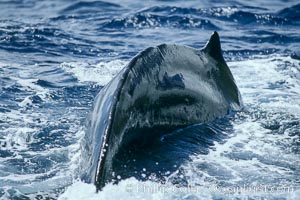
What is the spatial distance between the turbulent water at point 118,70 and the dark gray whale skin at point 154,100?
0.21m

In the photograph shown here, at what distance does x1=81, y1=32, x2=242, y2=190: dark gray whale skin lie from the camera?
5418 mm

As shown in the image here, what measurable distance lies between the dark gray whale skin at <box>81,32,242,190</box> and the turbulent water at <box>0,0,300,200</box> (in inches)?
8.4

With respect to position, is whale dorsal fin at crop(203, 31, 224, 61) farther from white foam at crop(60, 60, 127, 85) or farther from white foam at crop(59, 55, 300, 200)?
white foam at crop(60, 60, 127, 85)

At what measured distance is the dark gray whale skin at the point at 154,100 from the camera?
17.8 feet

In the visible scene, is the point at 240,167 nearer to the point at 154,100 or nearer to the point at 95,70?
the point at 154,100

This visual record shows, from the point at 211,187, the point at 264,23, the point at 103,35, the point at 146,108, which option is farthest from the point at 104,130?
the point at 264,23

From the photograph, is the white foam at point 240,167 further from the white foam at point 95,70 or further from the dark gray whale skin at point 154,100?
the white foam at point 95,70

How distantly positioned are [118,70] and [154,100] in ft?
22.7

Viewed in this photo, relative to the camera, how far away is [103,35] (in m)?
18.0

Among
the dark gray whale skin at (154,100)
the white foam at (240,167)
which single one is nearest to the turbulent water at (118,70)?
the white foam at (240,167)

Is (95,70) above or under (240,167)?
above

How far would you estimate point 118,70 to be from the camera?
43.4 ft

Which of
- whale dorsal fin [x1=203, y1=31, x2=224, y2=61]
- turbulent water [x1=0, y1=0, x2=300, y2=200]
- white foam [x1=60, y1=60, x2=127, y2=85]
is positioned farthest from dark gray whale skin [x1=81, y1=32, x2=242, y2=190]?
white foam [x1=60, y1=60, x2=127, y2=85]

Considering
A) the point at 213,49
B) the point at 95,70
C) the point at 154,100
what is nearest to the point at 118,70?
the point at 95,70
